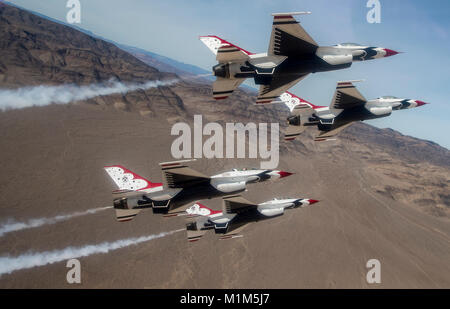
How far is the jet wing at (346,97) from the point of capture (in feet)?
77.6

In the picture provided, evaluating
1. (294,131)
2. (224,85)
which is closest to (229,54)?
(224,85)

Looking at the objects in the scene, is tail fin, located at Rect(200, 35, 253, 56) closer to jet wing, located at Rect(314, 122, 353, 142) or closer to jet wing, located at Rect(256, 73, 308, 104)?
jet wing, located at Rect(256, 73, 308, 104)

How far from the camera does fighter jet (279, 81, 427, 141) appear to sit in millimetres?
24312

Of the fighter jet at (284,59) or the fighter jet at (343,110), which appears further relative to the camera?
the fighter jet at (343,110)

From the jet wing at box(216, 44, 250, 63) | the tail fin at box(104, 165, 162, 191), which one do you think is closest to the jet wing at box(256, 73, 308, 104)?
the jet wing at box(216, 44, 250, 63)

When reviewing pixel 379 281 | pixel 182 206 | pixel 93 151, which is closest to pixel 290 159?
pixel 379 281

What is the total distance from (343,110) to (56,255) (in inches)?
2319

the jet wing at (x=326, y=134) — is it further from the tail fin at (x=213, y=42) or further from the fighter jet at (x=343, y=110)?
the tail fin at (x=213, y=42)

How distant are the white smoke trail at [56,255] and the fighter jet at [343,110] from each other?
1811 inches

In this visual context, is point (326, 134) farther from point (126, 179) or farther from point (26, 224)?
point (26, 224)

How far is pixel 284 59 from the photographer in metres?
21.0

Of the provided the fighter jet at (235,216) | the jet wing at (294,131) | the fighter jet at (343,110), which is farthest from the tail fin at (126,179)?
the fighter jet at (343,110)
